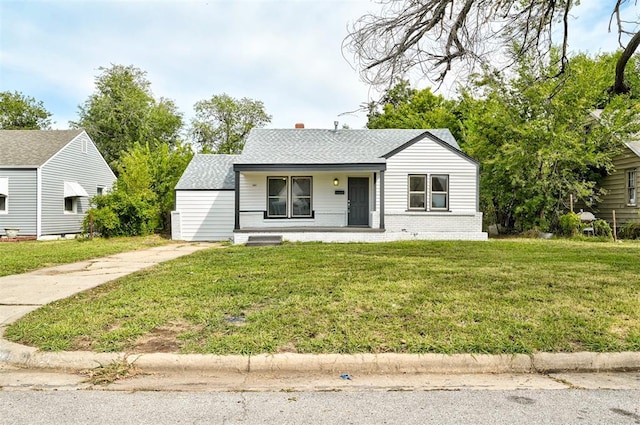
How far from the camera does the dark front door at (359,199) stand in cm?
1683

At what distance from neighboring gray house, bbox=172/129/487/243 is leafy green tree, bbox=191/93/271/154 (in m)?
21.6

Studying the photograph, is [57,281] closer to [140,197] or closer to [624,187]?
[140,197]

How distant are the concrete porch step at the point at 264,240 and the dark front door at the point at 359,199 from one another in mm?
3816

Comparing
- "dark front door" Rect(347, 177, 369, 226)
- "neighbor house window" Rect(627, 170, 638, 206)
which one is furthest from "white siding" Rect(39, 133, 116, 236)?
"neighbor house window" Rect(627, 170, 638, 206)

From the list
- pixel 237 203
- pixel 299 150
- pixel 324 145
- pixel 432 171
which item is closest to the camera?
pixel 237 203

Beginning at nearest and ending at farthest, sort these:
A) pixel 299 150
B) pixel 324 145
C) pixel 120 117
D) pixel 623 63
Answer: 1. pixel 623 63
2. pixel 299 150
3. pixel 324 145
4. pixel 120 117

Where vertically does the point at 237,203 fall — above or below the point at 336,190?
below

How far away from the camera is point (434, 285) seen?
240 inches

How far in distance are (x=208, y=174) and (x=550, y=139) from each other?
45.1 ft

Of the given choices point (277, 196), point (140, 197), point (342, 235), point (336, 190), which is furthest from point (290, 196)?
point (140, 197)

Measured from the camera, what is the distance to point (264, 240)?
46.0 feet

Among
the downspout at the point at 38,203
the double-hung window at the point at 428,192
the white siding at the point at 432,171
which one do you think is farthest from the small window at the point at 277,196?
the downspout at the point at 38,203

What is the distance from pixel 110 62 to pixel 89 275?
3642 centimetres

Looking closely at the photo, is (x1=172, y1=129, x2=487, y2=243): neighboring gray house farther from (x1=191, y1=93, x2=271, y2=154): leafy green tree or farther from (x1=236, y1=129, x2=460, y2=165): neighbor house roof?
(x1=191, y1=93, x2=271, y2=154): leafy green tree
